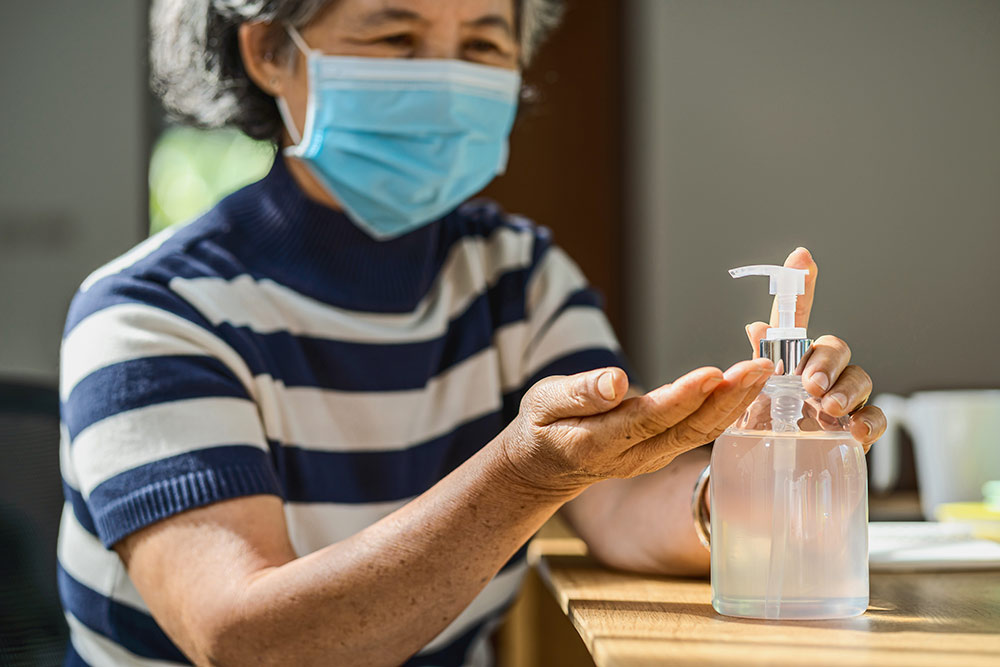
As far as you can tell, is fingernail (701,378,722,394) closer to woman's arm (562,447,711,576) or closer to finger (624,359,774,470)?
finger (624,359,774,470)

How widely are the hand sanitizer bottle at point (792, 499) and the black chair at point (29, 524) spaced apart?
800 millimetres

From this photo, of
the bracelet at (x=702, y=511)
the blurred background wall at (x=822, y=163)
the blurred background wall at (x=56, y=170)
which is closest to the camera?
the bracelet at (x=702, y=511)

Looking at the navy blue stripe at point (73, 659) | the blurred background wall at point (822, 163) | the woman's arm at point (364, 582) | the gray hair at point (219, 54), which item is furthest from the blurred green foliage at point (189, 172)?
the woman's arm at point (364, 582)

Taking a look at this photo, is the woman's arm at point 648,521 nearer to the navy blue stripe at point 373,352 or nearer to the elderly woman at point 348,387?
the elderly woman at point 348,387

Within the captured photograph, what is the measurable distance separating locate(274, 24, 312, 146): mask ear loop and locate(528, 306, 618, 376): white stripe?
348 mm

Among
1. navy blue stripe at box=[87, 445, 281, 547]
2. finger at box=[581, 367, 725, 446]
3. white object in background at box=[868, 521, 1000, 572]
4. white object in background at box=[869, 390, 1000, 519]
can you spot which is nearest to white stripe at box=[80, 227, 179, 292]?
navy blue stripe at box=[87, 445, 281, 547]

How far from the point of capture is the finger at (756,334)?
0.67m

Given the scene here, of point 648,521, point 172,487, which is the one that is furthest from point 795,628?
point 172,487

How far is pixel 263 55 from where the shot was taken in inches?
43.9

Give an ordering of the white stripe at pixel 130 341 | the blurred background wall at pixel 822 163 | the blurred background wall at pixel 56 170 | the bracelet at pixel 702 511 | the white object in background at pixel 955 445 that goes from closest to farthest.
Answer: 1. the bracelet at pixel 702 511
2. the white stripe at pixel 130 341
3. the white object in background at pixel 955 445
4. the blurred background wall at pixel 822 163
5. the blurred background wall at pixel 56 170

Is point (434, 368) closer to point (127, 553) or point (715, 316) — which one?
point (127, 553)

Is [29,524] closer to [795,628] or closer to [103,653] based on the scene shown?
[103,653]

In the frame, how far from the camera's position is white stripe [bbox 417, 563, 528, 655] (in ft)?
3.39

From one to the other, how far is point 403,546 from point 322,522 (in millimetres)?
320
